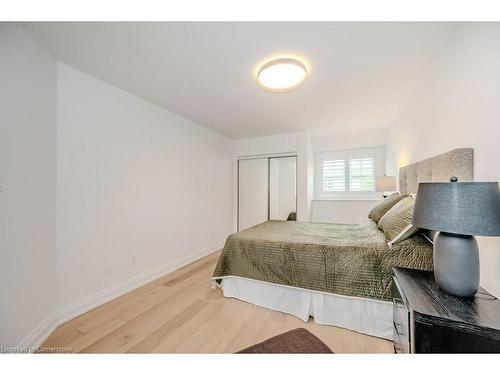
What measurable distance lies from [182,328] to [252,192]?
3.00 metres

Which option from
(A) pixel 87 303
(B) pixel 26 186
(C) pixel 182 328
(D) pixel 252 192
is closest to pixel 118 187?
(B) pixel 26 186

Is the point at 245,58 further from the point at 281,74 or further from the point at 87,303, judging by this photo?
the point at 87,303

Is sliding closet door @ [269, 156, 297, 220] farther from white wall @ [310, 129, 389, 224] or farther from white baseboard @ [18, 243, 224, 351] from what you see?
white baseboard @ [18, 243, 224, 351]

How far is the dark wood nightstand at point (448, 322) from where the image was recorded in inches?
29.6

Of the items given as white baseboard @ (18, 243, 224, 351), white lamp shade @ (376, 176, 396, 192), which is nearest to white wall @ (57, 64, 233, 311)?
white baseboard @ (18, 243, 224, 351)

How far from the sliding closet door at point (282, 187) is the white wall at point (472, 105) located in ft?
7.38

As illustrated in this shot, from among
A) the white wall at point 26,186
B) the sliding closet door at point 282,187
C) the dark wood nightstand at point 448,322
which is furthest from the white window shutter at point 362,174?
the white wall at point 26,186

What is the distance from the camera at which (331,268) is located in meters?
1.59

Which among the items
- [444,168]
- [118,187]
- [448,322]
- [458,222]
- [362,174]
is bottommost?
[448,322]

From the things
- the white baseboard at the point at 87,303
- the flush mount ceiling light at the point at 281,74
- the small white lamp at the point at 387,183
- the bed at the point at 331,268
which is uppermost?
the flush mount ceiling light at the point at 281,74

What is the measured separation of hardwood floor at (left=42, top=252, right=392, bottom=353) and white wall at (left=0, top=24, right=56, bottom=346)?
1.11 ft

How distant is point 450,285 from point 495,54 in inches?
47.0

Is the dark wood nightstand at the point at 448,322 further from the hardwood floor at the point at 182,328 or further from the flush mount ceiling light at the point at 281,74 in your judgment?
the flush mount ceiling light at the point at 281,74
